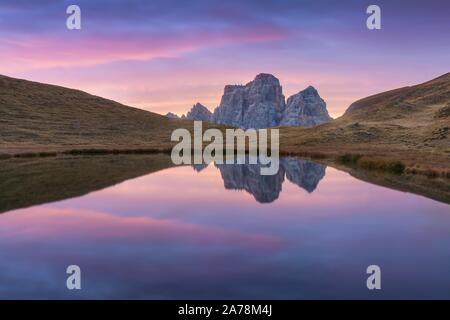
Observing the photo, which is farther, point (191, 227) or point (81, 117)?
point (81, 117)

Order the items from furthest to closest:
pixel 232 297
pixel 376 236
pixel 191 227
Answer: pixel 191 227 → pixel 376 236 → pixel 232 297

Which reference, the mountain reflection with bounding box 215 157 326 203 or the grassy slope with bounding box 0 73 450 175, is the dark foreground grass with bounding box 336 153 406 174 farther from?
the grassy slope with bounding box 0 73 450 175

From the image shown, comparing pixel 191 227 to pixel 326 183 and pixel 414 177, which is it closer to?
pixel 326 183

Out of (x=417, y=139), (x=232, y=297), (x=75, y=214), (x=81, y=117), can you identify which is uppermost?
(x=81, y=117)

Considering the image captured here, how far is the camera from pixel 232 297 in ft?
40.4

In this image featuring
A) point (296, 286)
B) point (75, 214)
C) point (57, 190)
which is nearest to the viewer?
point (296, 286)

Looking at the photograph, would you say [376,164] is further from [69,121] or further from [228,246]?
[69,121]

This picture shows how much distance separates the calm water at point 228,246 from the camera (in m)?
13.1

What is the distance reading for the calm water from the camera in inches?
516

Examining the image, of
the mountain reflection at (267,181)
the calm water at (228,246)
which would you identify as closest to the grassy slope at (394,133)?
the mountain reflection at (267,181)

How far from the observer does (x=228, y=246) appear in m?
17.7

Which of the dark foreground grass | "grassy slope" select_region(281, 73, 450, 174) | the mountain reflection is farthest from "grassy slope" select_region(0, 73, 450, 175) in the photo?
the mountain reflection

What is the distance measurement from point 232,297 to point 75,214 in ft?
49.1

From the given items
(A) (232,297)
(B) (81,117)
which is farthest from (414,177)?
(B) (81,117)
